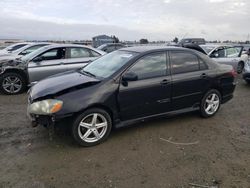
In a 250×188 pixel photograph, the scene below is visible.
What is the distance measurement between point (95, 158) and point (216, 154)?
1.88m

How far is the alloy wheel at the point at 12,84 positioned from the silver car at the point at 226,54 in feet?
23.1

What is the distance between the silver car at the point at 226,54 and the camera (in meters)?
9.20

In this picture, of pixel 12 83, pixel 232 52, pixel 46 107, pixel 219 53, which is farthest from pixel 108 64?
pixel 232 52

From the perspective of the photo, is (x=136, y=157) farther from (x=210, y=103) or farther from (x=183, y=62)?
(x=210, y=103)

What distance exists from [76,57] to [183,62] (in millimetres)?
4074

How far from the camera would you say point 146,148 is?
366 centimetres

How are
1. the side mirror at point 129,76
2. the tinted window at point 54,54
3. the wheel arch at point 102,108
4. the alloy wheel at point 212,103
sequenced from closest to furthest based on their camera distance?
the wheel arch at point 102,108, the side mirror at point 129,76, the alloy wheel at point 212,103, the tinted window at point 54,54

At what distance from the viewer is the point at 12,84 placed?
686cm

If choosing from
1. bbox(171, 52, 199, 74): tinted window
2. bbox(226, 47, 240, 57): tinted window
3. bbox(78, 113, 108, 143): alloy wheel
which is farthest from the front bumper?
bbox(226, 47, 240, 57): tinted window

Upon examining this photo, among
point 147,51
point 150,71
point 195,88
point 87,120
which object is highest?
point 147,51

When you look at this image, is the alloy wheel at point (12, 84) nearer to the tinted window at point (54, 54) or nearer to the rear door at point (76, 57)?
the tinted window at point (54, 54)

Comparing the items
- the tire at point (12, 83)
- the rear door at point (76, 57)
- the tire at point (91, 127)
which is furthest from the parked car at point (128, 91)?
the tire at point (12, 83)

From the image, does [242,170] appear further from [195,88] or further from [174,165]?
[195,88]

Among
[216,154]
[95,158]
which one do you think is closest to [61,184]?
[95,158]
